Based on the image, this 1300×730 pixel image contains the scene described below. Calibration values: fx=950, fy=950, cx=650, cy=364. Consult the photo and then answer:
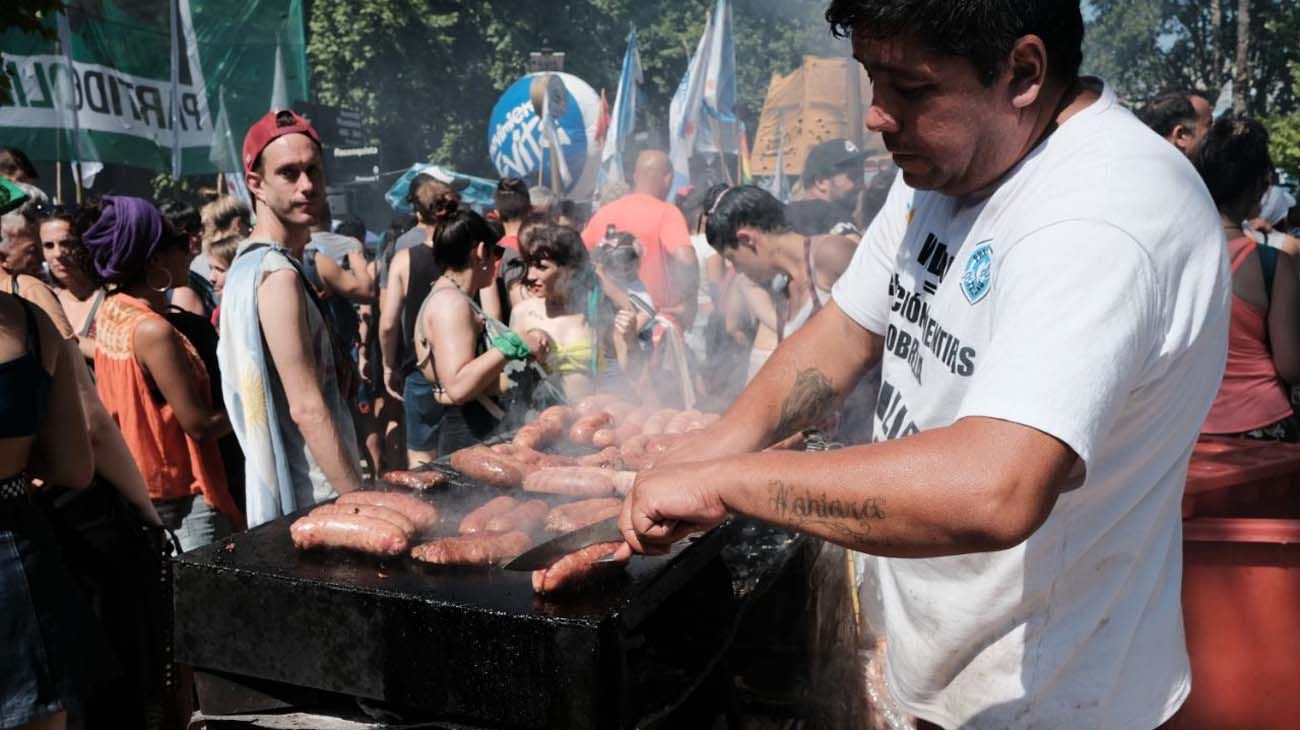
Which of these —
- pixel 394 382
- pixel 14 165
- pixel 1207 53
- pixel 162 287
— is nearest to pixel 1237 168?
pixel 162 287

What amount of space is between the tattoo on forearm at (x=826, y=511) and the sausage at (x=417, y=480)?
220 centimetres

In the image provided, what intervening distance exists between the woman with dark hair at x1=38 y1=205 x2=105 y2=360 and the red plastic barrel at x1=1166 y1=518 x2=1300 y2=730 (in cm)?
550

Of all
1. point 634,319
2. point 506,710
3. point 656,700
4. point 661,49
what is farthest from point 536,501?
point 661,49

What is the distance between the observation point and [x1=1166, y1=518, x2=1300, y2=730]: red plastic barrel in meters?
3.00

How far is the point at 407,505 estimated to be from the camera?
2.99m

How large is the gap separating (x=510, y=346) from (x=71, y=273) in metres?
3.07

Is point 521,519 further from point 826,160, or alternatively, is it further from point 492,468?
point 826,160

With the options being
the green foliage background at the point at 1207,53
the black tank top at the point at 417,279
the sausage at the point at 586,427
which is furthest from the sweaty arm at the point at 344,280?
the green foliage background at the point at 1207,53

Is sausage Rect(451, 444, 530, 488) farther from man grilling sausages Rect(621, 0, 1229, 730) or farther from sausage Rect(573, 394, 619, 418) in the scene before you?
man grilling sausages Rect(621, 0, 1229, 730)

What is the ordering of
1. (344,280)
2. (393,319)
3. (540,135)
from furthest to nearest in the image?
(540,135) → (344,280) → (393,319)

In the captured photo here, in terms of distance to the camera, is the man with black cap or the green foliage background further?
the green foliage background

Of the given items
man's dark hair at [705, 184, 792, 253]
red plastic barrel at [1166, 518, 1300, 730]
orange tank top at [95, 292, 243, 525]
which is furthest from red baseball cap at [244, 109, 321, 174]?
red plastic barrel at [1166, 518, 1300, 730]

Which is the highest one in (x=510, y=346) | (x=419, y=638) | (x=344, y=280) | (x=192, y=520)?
(x=344, y=280)

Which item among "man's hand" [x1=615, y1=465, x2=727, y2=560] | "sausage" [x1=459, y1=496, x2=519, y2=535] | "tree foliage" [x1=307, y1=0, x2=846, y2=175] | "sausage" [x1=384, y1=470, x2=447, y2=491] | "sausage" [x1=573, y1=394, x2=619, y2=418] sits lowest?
"sausage" [x1=573, y1=394, x2=619, y2=418]
